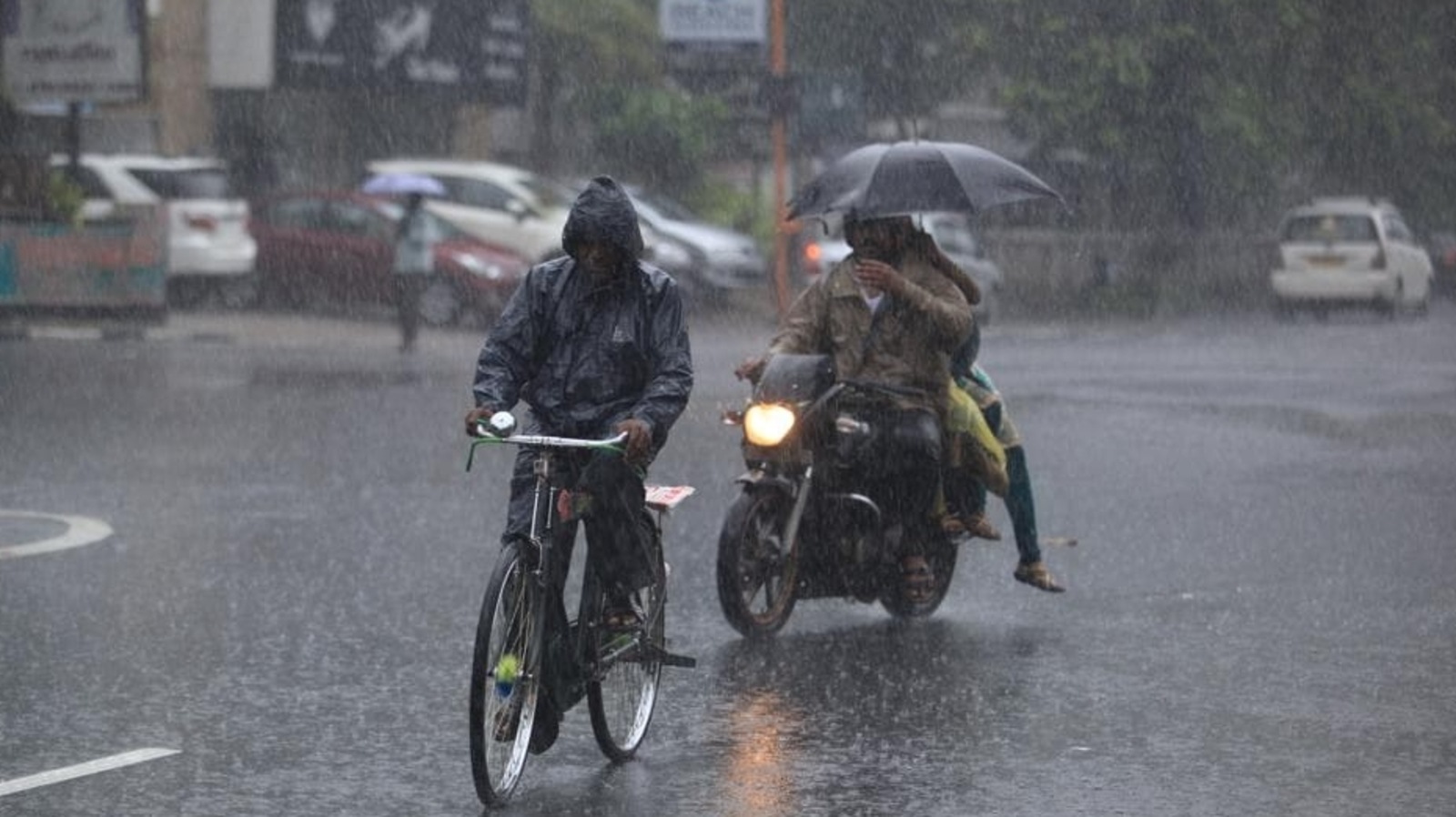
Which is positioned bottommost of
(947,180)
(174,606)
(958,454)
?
(174,606)

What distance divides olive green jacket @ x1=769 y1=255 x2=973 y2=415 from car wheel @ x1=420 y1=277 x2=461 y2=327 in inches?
829

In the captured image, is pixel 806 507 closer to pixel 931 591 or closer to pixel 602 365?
pixel 931 591

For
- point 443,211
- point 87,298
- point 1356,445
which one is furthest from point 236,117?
point 1356,445

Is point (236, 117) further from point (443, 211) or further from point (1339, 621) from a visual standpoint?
point (1339, 621)

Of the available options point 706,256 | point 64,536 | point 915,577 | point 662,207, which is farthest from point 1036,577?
point 662,207

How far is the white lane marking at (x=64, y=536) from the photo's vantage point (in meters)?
11.6

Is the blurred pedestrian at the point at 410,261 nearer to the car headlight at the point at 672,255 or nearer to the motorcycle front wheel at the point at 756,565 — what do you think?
the car headlight at the point at 672,255

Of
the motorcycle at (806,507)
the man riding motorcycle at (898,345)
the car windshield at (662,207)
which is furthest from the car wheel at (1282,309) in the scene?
the motorcycle at (806,507)

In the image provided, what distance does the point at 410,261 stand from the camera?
26.2 meters

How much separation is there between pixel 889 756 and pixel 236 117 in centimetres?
3406

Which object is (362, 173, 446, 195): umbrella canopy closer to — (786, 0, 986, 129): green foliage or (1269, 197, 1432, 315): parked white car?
(1269, 197, 1432, 315): parked white car

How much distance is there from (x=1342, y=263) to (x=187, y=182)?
15755 millimetres

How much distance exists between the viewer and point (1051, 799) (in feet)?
22.5

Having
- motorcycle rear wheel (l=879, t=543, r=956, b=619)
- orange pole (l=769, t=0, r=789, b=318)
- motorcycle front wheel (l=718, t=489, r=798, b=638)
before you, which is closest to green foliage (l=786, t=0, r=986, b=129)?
orange pole (l=769, t=0, r=789, b=318)
